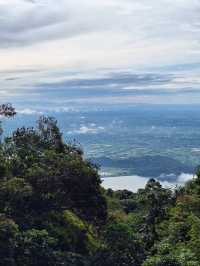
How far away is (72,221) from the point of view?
122 feet

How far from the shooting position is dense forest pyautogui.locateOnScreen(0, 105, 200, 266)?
30.1 metres

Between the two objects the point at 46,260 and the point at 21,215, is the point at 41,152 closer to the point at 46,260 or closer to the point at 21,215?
the point at 21,215

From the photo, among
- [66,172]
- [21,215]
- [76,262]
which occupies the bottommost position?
[76,262]

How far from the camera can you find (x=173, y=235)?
32.1 metres

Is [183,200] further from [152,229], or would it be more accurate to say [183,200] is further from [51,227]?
[51,227]

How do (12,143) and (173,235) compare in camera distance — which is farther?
(12,143)

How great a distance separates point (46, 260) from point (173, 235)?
7169 mm

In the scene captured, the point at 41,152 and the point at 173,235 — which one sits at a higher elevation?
the point at 41,152

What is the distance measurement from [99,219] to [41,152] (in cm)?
941

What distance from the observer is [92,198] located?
134 ft

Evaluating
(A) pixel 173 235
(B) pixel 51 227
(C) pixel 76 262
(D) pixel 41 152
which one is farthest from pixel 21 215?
(D) pixel 41 152

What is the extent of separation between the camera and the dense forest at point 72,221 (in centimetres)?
3009

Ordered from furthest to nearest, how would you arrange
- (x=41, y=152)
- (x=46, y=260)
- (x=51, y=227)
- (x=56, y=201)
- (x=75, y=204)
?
(x=41, y=152) → (x=75, y=204) → (x=56, y=201) → (x=51, y=227) → (x=46, y=260)

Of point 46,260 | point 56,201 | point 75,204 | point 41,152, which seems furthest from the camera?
point 41,152
